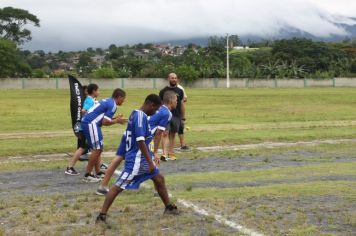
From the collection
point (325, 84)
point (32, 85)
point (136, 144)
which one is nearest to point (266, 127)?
point (136, 144)

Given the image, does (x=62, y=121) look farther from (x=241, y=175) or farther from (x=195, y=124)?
(x=241, y=175)

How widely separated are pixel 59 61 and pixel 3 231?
165066 mm

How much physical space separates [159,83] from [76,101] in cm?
7029

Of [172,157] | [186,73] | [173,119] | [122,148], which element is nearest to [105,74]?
[186,73]

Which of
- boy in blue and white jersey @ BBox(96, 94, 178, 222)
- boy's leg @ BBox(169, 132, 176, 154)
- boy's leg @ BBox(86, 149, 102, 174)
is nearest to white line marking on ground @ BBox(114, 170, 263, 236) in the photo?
boy in blue and white jersey @ BBox(96, 94, 178, 222)

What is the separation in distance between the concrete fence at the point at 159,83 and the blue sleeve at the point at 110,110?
224ft

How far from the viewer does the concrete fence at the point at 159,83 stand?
7756 cm

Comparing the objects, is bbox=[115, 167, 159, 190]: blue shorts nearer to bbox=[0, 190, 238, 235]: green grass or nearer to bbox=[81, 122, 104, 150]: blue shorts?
bbox=[0, 190, 238, 235]: green grass

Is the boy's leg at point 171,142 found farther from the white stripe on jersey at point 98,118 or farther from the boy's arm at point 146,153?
the boy's arm at point 146,153

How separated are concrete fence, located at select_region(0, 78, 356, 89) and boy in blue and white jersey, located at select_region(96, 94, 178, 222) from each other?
71046mm

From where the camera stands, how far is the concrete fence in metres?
77.6

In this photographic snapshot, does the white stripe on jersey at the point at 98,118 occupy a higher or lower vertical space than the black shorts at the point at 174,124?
higher

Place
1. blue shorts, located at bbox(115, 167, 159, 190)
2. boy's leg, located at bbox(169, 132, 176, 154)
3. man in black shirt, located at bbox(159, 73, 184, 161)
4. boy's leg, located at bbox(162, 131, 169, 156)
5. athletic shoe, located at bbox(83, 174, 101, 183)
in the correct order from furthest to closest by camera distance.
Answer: boy's leg, located at bbox(169, 132, 176, 154) < man in black shirt, located at bbox(159, 73, 184, 161) < boy's leg, located at bbox(162, 131, 169, 156) < athletic shoe, located at bbox(83, 174, 101, 183) < blue shorts, located at bbox(115, 167, 159, 190)

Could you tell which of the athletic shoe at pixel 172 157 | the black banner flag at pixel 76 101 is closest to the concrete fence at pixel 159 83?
the athletic shoe at pixel 172 157
